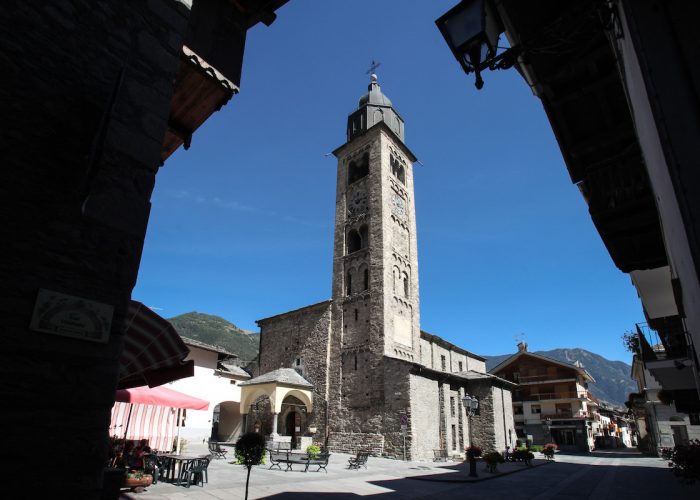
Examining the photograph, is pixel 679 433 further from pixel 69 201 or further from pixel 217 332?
pixel 217 332

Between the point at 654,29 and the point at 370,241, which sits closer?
the point at 654,29

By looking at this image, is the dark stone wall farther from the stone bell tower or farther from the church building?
the stone bell tower

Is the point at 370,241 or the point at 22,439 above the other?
the point at 370,241

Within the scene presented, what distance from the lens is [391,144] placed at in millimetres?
30062

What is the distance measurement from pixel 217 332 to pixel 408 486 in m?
112

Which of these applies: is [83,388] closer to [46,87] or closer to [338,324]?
[46,87]

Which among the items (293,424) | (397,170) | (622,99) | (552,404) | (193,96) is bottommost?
(293,424)

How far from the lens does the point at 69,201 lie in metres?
2.98

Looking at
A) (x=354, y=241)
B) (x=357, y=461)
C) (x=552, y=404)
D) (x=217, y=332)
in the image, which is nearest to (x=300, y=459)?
(x=357, y=461)

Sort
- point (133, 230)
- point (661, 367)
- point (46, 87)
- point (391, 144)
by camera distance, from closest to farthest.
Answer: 1. point (46, 87)
2. point (133, 230)
3. point (661, 367)
4. point (391, 144)

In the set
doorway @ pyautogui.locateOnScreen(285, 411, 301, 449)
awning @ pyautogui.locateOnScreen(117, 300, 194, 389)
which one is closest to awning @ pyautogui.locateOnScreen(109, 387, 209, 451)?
awning @ pyautogui.locateOnScreen(117, 300, 194, 389)

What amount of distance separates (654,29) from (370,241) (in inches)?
931

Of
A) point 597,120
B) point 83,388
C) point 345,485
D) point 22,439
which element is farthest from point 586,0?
point 345,485

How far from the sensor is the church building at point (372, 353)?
70.9 feet
